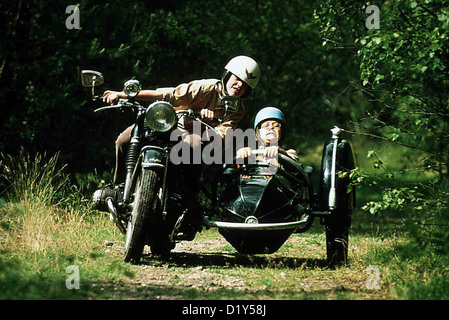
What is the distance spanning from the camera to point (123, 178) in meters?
6.59

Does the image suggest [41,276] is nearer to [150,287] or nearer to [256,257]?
[150,287]

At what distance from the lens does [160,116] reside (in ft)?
18.7

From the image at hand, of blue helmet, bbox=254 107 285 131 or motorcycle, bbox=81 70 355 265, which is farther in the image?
blue helmet, bbox=254 107 285 131

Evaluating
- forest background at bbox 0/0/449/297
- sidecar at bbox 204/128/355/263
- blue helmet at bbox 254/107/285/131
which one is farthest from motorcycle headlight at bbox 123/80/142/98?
forest background at bbox 0/0/449/297

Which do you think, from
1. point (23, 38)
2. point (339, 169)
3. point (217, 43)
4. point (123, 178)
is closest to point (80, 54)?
point (23, 38)

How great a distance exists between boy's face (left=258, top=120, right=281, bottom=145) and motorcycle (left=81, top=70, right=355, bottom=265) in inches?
9.5

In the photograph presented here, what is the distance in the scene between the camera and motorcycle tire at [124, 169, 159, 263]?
219 inches

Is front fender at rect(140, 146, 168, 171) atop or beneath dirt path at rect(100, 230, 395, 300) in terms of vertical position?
atop

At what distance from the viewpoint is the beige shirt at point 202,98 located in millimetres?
6383

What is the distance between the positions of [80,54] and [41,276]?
6.11 metres

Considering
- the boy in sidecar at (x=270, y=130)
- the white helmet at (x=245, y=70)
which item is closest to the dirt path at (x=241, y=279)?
the boy in sidecar at (x=270, y=130)

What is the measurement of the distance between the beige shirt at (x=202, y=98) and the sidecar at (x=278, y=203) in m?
0.50

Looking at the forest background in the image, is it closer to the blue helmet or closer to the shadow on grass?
the blue helmet
